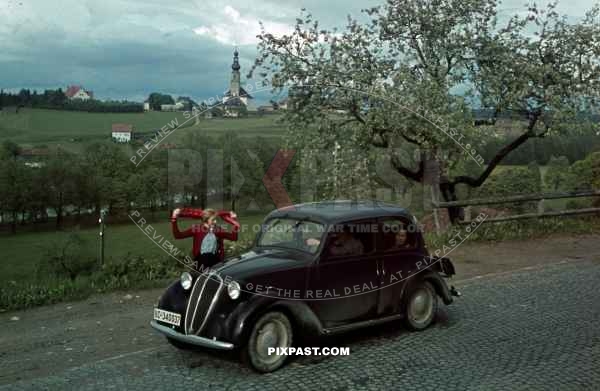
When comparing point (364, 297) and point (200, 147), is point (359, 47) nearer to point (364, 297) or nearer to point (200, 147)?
point (200, 147)

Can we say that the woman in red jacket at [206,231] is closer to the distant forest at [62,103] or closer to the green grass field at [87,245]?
the green grass field at [87,245]

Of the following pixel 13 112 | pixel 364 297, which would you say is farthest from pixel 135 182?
pixel 364 297

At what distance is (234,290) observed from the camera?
6.89 metres

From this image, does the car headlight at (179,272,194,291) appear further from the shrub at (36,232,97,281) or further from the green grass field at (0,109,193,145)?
the green grass field at (0,109,193,145)

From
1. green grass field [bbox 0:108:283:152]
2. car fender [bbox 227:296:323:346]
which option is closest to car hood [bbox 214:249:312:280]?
car fender [bbox 227:296:323:346]

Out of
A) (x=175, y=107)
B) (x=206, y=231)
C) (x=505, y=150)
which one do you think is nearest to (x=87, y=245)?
(x=175, y=107)

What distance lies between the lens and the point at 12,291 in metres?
10.8

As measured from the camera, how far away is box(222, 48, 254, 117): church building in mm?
14093

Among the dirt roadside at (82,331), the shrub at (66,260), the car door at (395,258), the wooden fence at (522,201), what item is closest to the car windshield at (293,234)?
the car door at (395,258)

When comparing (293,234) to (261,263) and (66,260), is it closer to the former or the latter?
(261,263)

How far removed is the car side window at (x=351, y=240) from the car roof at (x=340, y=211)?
4.1 inches

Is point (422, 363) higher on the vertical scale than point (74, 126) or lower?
lower

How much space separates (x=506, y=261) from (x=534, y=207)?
7.90 meters

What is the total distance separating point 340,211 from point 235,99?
696 cm
